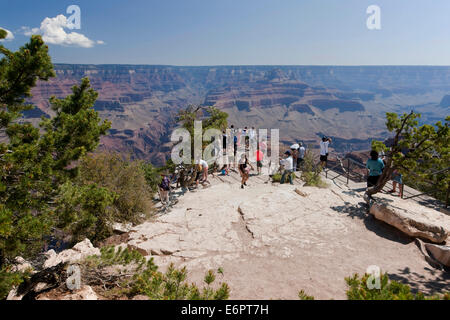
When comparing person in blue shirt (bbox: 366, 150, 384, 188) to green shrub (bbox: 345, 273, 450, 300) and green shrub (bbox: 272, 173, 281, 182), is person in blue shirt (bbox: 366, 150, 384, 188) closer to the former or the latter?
green shrub (bbox: 272, 173, 281, 182)

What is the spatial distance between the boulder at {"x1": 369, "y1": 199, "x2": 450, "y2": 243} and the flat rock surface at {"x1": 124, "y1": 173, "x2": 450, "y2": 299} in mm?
242

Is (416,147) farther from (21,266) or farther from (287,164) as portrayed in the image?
(21,266)

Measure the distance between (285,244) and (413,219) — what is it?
354cm

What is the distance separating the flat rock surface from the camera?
193 inches

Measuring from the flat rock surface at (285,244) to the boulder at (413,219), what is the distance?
242 millimetres

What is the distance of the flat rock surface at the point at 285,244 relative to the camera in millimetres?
4910

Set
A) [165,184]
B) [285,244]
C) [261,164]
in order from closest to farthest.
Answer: [285,244] → [165,184] → [261,164]

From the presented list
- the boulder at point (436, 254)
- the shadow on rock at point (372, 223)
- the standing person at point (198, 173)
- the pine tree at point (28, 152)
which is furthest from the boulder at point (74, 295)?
the standing person at point (198, 173)

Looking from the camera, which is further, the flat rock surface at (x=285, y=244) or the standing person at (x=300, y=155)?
the standing person at (x=300, y=155)

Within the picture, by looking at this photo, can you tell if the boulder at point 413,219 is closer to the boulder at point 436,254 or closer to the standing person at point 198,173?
the boulder at point 436,254

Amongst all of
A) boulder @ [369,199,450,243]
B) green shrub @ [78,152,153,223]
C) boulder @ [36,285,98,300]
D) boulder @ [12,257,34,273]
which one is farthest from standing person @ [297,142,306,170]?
boulder @ [12,257,34,273]

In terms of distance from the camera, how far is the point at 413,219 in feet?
22.1

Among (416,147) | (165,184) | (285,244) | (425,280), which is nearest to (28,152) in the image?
(285,244)
